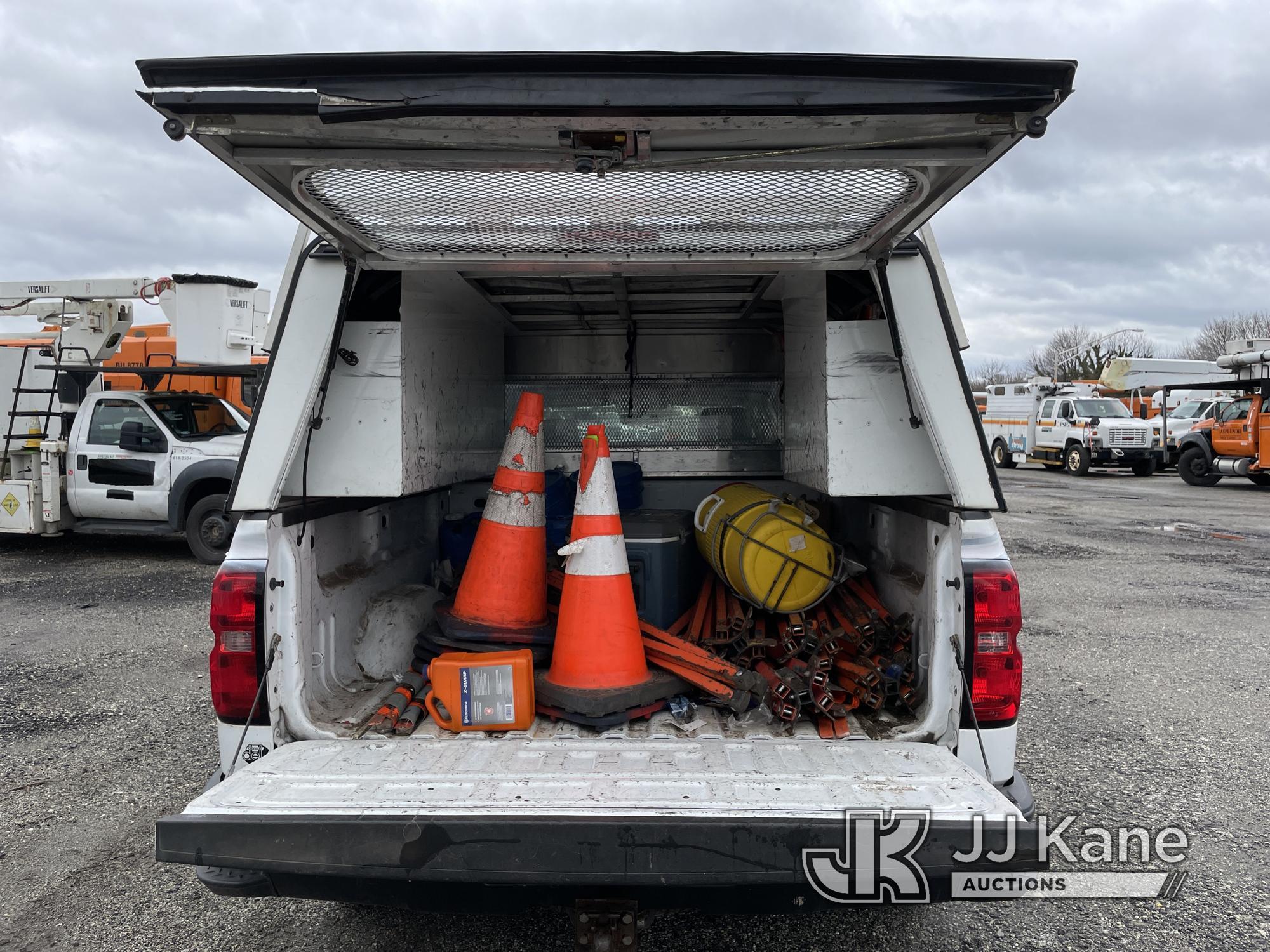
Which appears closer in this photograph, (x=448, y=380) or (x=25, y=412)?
(x=448, y=380)

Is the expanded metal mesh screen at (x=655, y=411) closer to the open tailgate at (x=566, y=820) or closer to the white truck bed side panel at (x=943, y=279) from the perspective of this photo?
the white truck bed side panel at (x=943, y=279)

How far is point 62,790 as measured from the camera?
3984mm

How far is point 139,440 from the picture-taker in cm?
984

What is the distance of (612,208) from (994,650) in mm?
1683

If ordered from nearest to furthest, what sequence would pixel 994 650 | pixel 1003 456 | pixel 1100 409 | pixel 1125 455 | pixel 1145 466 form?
pixel 994 650
pixel 1125 455
pixel 1145 466
pixel 1100 409
pixel 1003 456

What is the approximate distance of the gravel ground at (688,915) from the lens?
2.88m

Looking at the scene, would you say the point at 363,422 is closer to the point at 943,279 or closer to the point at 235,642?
the point at 235,642

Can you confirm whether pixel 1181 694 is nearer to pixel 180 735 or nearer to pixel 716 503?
pixel 716 503

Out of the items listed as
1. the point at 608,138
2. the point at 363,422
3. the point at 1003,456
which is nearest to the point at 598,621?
the point at 363,422

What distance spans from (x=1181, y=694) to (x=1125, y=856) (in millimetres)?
2476

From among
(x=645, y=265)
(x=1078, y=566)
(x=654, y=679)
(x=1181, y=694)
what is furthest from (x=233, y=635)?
(x=1078, y=566)

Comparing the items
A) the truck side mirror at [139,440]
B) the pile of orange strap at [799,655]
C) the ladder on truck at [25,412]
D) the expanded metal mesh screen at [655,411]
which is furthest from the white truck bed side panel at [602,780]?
the ladder on truck at [25,412]

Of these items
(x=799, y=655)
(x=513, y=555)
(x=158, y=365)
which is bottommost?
(x=799, y=655)

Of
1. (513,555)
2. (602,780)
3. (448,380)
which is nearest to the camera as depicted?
(602,780)
